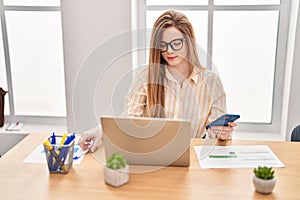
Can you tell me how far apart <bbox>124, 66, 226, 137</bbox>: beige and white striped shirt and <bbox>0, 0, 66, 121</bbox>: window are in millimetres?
1172

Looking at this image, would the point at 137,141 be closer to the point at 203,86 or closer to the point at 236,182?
the point at 236,182

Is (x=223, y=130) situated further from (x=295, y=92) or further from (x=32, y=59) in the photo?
(x=32, y=59)

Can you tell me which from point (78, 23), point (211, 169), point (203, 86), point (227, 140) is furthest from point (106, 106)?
point (211, 169)

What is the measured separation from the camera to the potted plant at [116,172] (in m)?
1.26

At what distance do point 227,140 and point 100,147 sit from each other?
597 millimetres

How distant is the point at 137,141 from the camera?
Answer: 137 cm

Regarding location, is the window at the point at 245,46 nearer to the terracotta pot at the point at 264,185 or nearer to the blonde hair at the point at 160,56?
the blonde hair at the point at 160,56

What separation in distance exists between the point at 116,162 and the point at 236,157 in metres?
0.54

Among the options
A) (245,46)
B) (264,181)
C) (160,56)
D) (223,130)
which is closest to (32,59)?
(160,56)

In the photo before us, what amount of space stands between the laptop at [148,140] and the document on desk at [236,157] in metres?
0.13

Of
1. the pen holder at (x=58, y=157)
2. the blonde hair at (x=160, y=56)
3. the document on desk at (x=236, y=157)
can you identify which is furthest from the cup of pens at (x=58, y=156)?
the blonde hair at (x=160, y=56)

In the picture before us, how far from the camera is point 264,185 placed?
1.20m

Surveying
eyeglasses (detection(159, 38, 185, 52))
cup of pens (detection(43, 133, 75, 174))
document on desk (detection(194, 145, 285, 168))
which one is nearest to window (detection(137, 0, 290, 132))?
eyeglasses (detection(159, 38, 185, 52))

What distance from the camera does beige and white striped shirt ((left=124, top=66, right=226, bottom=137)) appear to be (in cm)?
191
